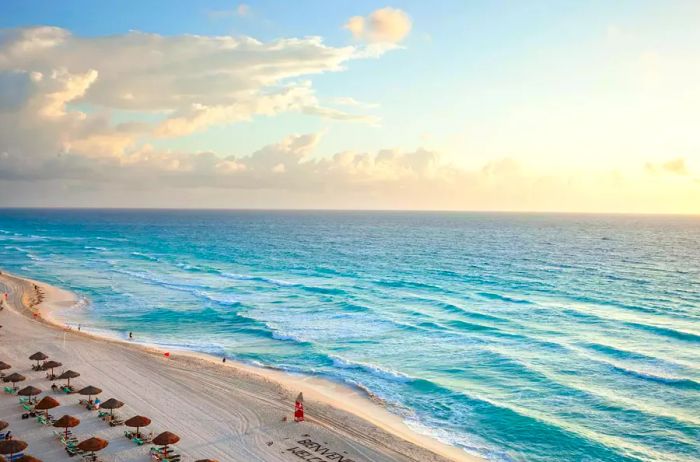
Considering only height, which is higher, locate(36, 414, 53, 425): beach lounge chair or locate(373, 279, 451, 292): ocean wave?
locate(373, 279, 451, 292): ocean wave

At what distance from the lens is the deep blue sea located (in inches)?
1194

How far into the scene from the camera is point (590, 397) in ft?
110

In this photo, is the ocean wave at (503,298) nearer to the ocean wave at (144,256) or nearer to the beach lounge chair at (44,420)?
the beach lounge chair at (44,420)

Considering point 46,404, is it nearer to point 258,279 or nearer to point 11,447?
point 11,447

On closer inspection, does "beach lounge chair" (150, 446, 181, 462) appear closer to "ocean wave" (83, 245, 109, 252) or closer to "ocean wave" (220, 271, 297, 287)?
"ocean wave" (220, 271, 297, 287)

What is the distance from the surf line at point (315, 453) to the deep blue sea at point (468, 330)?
704 centimetres

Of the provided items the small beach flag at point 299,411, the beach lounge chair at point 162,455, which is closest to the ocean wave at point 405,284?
the small beach flag at point 299,411

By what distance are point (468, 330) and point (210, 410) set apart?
26961mm

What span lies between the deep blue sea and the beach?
8.96 ft

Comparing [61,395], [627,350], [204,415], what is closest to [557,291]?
[627,350]

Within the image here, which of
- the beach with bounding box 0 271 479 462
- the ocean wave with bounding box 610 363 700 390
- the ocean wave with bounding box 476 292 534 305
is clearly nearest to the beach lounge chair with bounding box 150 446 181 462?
the beach with bounding box 0 271 479 462

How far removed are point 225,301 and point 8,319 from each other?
2202cm

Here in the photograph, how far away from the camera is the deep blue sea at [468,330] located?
30.3 metres

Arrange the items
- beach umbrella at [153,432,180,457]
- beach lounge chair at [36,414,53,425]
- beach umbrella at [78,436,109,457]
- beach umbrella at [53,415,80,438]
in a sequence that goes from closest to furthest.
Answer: beach umbrella at [78,436,109,457], beach umbrella at [153,432,180,457], beach umbrella at [53,415,80,438], beach lounge chair at [36,414,53,425]
